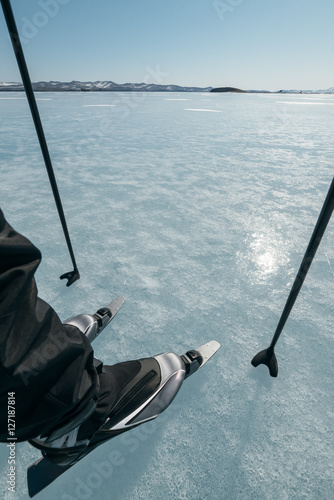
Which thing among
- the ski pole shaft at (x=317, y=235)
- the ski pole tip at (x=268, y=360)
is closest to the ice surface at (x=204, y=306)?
the ski pole tip at (x=268, y=360)

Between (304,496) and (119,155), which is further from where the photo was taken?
(119,155)

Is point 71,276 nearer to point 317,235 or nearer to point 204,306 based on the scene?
point 204,306

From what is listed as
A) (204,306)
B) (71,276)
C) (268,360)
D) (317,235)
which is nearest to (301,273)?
(317,235)

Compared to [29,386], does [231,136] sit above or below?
below

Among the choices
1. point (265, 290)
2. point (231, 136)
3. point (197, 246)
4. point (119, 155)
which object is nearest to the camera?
point (265, 290)

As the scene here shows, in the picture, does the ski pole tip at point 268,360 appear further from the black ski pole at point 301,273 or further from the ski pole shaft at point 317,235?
the ski pole shaft at point 317,235

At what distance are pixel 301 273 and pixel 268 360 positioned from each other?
1.30 feet

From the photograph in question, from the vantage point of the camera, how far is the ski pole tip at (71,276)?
4.68 feet

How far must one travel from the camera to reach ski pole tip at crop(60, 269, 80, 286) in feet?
4.68

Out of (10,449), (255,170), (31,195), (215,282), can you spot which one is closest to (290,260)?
(215,282)

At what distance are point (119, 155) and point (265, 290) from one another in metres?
3.39

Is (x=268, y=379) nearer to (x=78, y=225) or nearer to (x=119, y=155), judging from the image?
(x=78, y=225)

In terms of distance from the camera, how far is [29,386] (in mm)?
469

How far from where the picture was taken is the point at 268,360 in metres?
1.01
